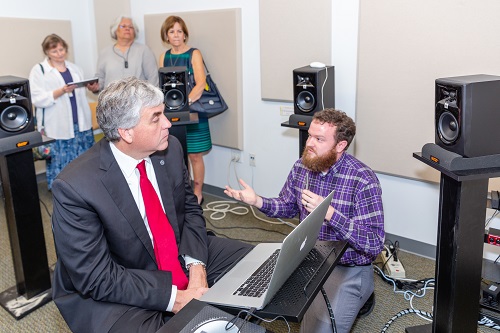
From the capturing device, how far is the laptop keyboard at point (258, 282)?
1.38 meters

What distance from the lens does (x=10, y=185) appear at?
2.39 m

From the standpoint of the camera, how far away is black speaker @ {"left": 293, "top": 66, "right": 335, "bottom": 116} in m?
2.78

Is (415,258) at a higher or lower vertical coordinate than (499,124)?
lower

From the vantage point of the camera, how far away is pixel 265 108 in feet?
11.9

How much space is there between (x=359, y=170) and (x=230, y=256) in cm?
69

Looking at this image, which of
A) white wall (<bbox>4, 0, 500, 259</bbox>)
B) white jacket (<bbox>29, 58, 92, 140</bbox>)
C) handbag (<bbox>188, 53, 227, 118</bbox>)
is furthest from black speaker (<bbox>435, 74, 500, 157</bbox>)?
white jacket (<bbox>29, 58, 92, 140</bbox>)

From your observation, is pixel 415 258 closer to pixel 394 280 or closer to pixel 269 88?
pixel 394 280

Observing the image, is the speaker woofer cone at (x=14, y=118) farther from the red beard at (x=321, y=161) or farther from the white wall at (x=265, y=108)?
the white wall at (x=265, y=108)

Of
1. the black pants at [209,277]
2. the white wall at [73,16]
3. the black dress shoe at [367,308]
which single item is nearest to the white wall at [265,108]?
the white wall at [73,16]

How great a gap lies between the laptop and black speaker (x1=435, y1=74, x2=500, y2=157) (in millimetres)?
590

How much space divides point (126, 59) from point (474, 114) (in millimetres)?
3146

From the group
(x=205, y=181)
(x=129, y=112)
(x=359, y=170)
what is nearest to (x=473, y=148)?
(x=359, y=170)

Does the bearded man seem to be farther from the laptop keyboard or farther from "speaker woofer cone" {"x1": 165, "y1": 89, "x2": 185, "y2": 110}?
"speaker woofer cone" {"x1": 165, "y1": 89, "x2": 185, "y2": 110}

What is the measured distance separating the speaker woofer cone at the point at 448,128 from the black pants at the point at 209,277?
37.0 inches
